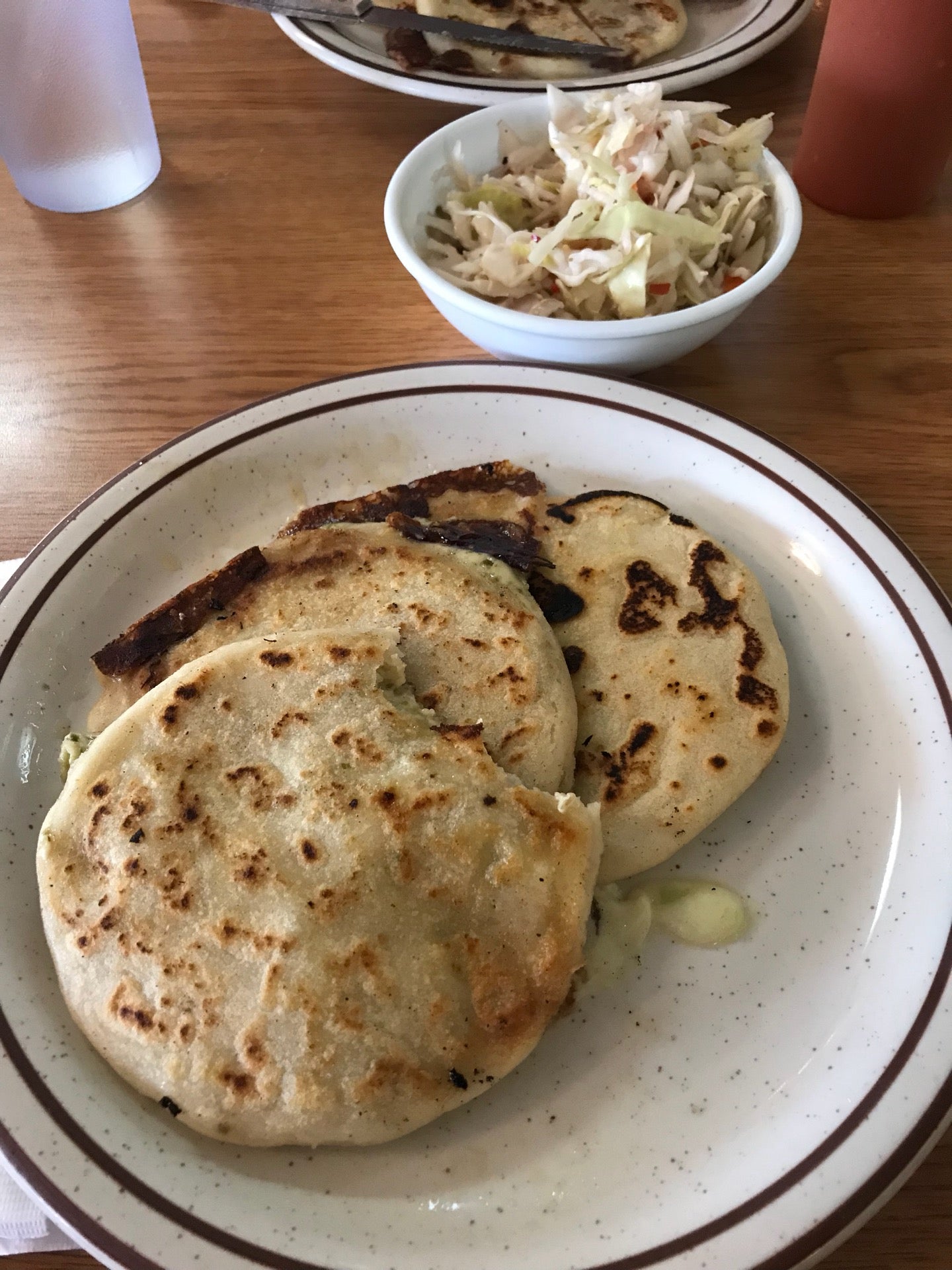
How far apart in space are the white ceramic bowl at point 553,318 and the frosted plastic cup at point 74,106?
90cm

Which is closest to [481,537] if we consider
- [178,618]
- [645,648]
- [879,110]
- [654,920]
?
[645,648]

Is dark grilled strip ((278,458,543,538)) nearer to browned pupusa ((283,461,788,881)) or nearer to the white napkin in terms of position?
browned pupusa ((283,461,788,881))

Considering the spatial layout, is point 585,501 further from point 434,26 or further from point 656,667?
point 434,26

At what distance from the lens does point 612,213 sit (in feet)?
6.13

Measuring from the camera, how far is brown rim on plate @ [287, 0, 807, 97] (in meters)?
2.32

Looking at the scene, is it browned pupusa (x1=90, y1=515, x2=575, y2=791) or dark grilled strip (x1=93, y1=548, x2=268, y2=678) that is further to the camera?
dark grilled strip (x1=93, y1=548, x2=268, y2=678)

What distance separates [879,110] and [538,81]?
890 mm

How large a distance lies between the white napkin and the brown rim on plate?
2.36 meters

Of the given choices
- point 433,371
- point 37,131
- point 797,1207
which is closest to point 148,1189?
point 797,1207

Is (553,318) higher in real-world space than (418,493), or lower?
higher

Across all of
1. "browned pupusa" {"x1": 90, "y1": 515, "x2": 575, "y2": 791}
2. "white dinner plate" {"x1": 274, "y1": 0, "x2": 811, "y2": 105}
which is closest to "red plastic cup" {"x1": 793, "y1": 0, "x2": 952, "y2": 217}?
"white dinner plate" {"x1": 274, "y1": 0, "x2": 811, "y2": 105}

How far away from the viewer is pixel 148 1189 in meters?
1.04

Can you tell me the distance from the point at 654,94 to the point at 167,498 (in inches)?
51.9

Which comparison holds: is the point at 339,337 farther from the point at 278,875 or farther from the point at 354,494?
the point at 278,875
